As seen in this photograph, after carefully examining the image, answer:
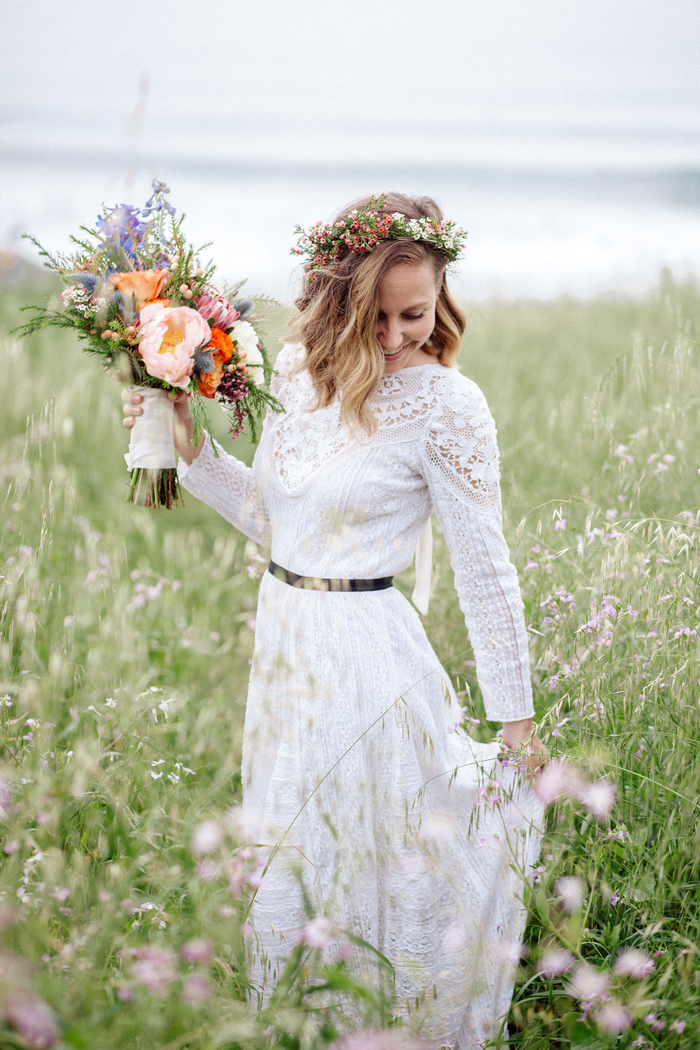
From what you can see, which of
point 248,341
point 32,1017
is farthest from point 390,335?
point 32,1017

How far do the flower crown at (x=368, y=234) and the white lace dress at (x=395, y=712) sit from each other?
308mm

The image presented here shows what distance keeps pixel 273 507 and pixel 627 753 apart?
3.53ft

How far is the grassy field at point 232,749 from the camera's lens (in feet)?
3.42

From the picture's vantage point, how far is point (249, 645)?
2738 mm

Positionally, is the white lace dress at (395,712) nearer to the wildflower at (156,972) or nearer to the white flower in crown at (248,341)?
the white flower in crown at (248,341)

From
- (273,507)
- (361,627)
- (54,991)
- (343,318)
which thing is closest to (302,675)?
(361,627)

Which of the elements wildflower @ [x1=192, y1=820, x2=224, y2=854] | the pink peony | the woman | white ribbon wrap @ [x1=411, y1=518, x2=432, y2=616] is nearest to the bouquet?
the pink peony

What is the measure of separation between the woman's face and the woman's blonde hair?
0.8 inches

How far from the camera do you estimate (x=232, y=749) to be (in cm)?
164

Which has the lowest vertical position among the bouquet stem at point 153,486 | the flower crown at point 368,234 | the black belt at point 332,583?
the black belt at point 332,583

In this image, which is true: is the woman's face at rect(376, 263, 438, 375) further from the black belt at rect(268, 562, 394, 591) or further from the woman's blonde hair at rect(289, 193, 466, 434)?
the black belt at rect(268, 562, 394, 591)

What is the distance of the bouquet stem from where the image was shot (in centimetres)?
192

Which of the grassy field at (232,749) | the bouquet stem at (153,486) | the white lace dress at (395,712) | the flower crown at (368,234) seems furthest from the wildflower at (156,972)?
the flower crown at (368,234)

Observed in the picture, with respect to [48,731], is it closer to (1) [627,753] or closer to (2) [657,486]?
(1) [627,753]
